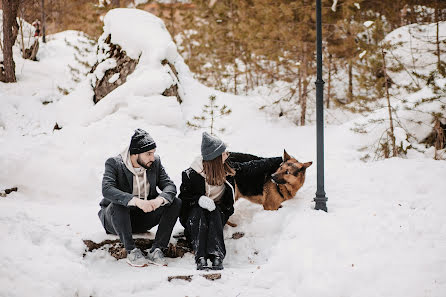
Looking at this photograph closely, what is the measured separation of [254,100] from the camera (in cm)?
1066

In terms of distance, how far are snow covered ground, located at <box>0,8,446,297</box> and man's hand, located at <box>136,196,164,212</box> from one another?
22.6 inches

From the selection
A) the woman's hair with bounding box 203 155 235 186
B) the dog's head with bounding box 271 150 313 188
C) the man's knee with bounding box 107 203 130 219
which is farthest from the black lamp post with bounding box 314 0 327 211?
the man's knee with bounding box 107 203 130 219

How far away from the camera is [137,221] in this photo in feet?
12.8

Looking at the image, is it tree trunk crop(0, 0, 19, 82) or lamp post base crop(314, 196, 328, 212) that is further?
tree trunk crop(0, 0, 19, 82)

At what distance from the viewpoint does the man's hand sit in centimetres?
350

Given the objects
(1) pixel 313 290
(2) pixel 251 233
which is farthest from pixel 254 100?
(1) pixel 313 290

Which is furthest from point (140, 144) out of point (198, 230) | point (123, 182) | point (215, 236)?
point (215, 236)

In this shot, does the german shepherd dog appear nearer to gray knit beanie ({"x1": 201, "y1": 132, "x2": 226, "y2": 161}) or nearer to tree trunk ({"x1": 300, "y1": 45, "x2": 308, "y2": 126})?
gray knit beanie ({"x1": 201, "y1": 132, "x2": 226, "y2": 161})

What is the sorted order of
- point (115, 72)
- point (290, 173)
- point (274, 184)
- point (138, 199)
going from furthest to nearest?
point (115, 72)
point (274, 184)
point (290, 173)
point (138, 199)

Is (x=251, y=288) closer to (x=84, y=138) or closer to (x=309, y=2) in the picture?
(x=84, y=138)

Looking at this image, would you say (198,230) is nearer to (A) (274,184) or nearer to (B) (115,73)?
(A) (274,184)

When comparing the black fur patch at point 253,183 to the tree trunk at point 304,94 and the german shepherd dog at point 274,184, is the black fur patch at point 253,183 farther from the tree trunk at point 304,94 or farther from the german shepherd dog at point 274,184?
the tree trunk at point 304,94

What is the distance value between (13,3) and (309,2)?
994cm

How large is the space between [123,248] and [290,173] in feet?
6.94
